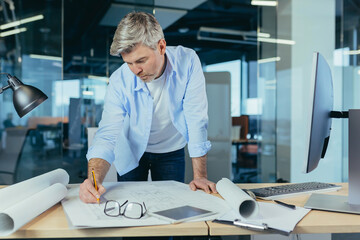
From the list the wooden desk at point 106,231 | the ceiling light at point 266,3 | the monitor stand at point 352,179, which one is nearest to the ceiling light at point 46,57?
the ceiling light at point 266,3

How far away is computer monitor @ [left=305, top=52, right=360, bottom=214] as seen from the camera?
106 cm

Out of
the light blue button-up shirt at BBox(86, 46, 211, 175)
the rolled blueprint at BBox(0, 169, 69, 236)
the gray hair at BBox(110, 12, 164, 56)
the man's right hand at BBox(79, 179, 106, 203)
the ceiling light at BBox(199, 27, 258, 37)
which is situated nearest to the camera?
the rolled blueprint at BBox(0, 169, 69, 236)

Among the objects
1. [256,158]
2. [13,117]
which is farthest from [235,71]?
[13,117]

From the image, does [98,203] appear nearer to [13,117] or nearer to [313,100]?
[313,100]

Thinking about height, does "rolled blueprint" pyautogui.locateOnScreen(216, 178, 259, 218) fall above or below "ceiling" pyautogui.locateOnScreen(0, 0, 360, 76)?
below

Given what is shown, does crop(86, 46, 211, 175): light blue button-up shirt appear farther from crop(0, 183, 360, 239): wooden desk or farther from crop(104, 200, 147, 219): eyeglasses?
crop(0, 183, 360, 239): wooden desk

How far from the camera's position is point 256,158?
16.3 ft

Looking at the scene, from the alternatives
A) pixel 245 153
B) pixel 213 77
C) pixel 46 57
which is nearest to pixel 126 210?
pixel 213 77

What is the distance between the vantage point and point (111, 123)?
1.65 m

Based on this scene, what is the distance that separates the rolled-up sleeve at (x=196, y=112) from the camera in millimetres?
1669

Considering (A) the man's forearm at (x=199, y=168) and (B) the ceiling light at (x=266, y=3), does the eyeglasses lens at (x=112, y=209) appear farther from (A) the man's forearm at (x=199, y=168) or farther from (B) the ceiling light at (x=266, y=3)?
(B) the ceiling light at (x=266, y=3)

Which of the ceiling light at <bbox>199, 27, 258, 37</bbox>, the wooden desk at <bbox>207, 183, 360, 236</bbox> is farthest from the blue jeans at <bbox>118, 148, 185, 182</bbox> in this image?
the ceiling light at <bbox>199, 27, 258, 37</bbox>

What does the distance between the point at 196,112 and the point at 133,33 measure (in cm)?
50

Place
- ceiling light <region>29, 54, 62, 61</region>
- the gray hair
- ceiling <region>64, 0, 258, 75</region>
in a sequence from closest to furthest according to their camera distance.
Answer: the gray hair, ceiling light <region>29, 54, 62, 61</region>, ceiling <region>64, 0, 258, 75</region>
